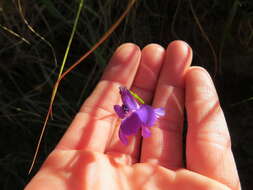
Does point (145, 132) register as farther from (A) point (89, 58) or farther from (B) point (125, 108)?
(A) point (89, 58)

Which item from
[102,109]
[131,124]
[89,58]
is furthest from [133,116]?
[89,58]

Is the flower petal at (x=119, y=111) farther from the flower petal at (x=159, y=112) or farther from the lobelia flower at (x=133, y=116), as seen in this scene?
the flower petal at (x=159, y=112)

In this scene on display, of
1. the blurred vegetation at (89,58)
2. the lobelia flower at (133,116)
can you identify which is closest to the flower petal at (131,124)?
the lobelia flower at (133,116)

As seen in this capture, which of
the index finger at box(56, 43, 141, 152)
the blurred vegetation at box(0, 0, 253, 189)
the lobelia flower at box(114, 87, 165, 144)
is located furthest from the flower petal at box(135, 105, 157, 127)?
the blurred vegetation at box(0, 0, 253, 189)

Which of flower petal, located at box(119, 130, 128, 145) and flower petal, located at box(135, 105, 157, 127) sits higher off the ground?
flower petal, located at box(135, 105, 157, 127)

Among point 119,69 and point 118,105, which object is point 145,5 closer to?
point 119,69

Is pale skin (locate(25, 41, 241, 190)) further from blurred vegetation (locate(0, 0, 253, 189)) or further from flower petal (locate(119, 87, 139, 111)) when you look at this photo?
blurred vegetation (locate(0, 0, 253, 189))
